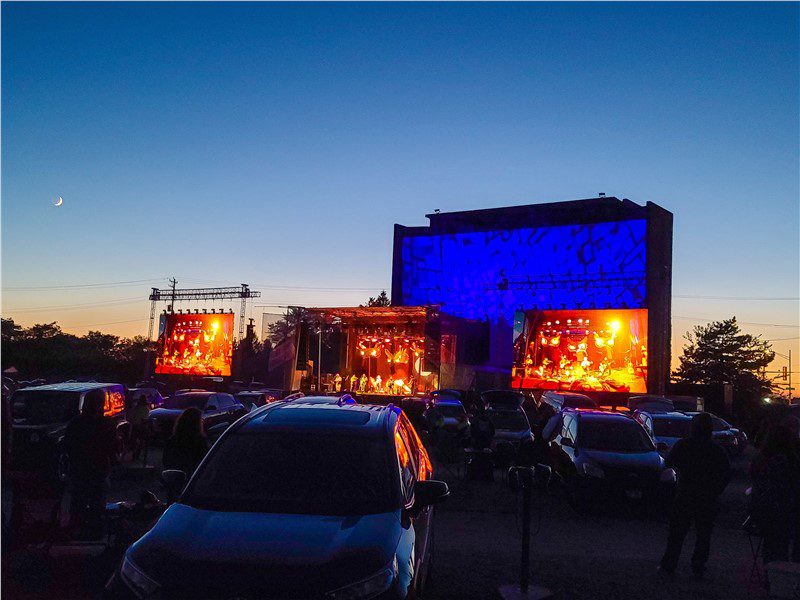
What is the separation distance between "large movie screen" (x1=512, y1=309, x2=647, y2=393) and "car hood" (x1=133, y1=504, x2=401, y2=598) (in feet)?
102

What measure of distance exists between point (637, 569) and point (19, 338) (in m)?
73.0

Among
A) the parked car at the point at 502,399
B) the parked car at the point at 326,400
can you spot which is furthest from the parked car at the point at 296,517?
the parked car at the point at 502,399

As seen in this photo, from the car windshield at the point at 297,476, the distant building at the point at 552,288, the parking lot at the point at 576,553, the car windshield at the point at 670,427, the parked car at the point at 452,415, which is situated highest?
the distant building at the point at 552,288

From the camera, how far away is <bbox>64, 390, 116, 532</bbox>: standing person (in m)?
7.43

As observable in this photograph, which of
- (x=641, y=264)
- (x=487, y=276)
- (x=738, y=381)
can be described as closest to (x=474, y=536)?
(x=641, y=264)

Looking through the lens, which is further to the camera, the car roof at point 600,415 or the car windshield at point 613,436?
the car roof at point 600,415

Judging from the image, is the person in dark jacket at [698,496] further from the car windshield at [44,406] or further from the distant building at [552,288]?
the distant building at [552,288]

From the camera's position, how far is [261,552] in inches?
148

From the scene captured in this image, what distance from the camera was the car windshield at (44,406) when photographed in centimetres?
1351

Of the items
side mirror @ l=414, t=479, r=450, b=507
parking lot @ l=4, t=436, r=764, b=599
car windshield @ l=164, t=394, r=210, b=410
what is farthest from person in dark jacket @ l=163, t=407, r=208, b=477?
car windshield @ l=164, t=394, r=210, b=410

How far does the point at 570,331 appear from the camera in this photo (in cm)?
3500

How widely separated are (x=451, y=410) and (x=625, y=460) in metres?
10.3

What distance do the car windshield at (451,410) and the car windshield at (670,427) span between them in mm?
5969

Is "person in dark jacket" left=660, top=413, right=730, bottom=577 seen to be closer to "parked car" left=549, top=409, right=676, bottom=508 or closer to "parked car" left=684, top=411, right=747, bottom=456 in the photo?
"parked car" left=549, top=409, right=676, bottom=508
